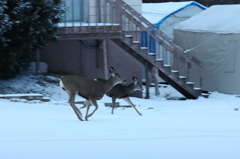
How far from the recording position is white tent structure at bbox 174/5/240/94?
1708 cm

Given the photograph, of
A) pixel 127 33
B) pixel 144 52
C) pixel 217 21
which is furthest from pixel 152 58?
pixel 217 21

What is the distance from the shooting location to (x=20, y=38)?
13281 millimetres

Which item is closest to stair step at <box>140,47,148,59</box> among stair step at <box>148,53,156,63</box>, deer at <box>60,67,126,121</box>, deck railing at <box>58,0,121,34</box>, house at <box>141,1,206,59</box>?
stair step at <box>148,53,156,63</box>

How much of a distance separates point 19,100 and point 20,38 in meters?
1.99

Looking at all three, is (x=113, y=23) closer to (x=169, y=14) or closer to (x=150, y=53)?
(x=150, y=53)

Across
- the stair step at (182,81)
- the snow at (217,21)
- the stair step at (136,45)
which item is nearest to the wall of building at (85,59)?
the stair step at (136,45)

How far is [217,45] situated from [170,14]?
4275 millimetres

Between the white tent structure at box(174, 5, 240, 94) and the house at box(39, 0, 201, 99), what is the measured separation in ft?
3.72

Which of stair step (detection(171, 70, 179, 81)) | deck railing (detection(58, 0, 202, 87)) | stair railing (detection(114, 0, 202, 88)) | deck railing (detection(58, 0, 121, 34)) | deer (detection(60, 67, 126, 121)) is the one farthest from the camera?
stair step (detection(171, 70, 179, 81))

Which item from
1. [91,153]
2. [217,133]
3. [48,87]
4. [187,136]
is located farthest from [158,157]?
[48,87]

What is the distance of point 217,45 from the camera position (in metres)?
17.7

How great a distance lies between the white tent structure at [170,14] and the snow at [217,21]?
1277mm

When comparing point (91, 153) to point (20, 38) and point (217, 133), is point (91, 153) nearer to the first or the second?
point (217, 133)

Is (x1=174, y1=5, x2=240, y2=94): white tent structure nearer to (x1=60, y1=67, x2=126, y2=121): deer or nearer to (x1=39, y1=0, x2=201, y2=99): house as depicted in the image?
(x1=39, y1=0, x2=201, y2=99): house
